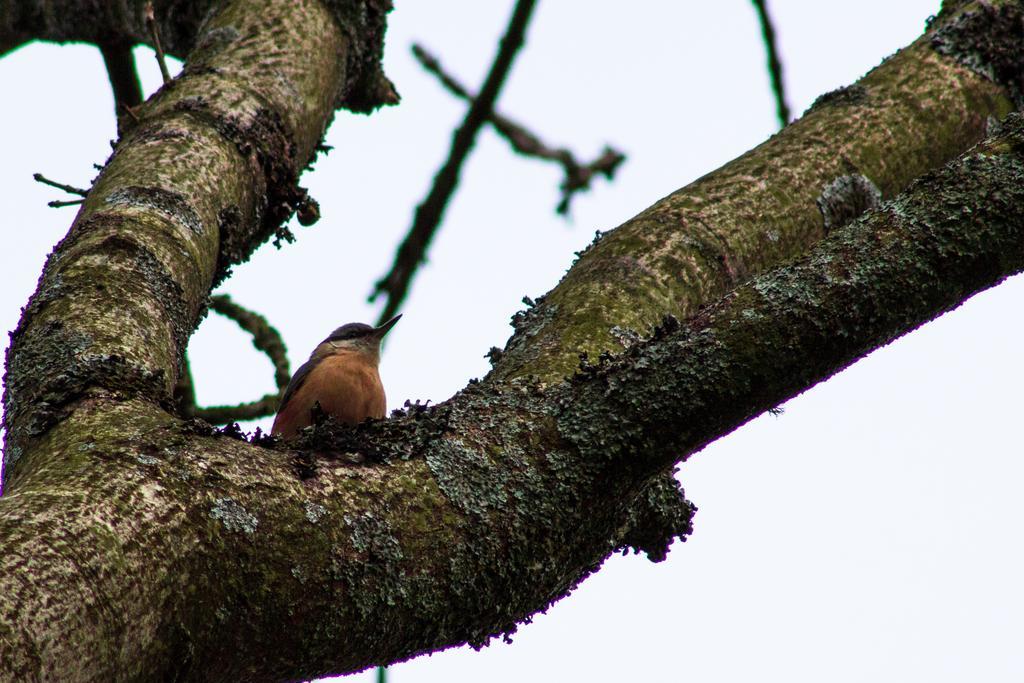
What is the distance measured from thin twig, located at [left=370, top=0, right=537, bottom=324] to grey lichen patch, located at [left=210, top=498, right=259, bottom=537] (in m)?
1.50

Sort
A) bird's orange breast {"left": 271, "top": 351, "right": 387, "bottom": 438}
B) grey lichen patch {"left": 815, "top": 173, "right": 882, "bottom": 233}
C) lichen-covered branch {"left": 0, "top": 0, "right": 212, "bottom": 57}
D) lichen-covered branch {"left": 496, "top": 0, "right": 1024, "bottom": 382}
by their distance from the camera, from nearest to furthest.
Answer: lichen-covered branch {"left": 496, "top": 0, "right": 1024, "bottom": 382} → grey lichen patch {"left": 815, "top": 173, "right": 882, "bottom": 233} → lichen-covered branch {"left": 0, "top": 0, "right": 212, "bottom": 57} → bird's orange breast {"left": 271, "top": 351, "right": 387, "bottom": 438}

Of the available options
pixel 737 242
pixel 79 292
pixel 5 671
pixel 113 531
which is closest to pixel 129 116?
pixel 79 292

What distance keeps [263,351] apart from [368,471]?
267cm

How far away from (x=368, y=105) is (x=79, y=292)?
95.2 inches

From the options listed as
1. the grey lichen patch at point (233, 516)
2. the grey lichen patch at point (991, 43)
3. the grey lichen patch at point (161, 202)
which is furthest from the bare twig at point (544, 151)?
the grey lichen patch at point (233, 516)

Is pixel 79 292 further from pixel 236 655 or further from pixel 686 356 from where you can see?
pixel 686 356

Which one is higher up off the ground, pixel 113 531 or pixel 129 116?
pixel 129 116

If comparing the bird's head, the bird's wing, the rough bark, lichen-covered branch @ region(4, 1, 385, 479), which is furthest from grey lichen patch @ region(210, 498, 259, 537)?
the bird's head

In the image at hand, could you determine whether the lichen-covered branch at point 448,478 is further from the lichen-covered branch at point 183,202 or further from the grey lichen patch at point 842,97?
the grey lichen patch at point 842,97

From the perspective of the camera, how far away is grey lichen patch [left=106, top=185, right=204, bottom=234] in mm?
3092

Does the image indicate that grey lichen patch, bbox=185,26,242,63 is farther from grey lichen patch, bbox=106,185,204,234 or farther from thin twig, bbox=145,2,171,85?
grey lichen patch, bbox=106,185,204,234

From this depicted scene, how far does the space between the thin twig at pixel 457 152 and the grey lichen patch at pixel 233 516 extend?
1496 millimetres

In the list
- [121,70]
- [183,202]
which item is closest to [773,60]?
[183,202]

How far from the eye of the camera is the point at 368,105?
4.87 metres
